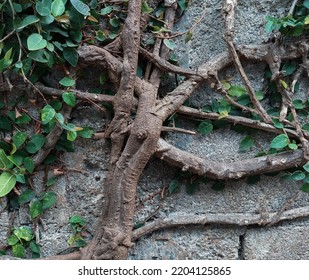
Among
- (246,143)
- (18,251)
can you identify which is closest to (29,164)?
(18,251)

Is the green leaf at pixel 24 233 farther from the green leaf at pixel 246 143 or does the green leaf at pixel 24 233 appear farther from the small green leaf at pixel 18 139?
the green leaf at pixel 246 143

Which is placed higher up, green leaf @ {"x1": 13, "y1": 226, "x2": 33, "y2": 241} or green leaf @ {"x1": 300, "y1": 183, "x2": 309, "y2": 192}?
green leaf @ {"x1": 300, "y1": 183, "x2": 309, "y2": 192}

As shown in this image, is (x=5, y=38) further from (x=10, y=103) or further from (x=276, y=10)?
(x=276, y=10)

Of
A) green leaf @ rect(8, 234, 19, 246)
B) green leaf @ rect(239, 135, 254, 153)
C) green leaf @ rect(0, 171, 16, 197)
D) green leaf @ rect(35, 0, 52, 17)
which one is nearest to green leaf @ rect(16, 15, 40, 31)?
green leaf @ rect(35, 0, 52, 17)

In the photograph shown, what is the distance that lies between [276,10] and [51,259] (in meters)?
1.13

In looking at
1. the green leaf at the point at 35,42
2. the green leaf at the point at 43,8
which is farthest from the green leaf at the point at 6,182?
the green leaf at the point at 43,8

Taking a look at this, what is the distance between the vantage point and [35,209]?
1.23 metres

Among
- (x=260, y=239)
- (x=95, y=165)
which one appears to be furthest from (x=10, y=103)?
(x=260, y=239)

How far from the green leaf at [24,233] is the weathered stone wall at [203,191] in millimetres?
83

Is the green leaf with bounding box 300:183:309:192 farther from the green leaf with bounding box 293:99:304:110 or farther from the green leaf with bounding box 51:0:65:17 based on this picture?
the green leaf with bounding box 51:0:65:17

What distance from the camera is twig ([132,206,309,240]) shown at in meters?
1.29

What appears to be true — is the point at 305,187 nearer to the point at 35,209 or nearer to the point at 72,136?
the point at 72,136

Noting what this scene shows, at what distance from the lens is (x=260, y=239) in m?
1.33

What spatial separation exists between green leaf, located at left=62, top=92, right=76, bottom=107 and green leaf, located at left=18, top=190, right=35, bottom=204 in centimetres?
32
